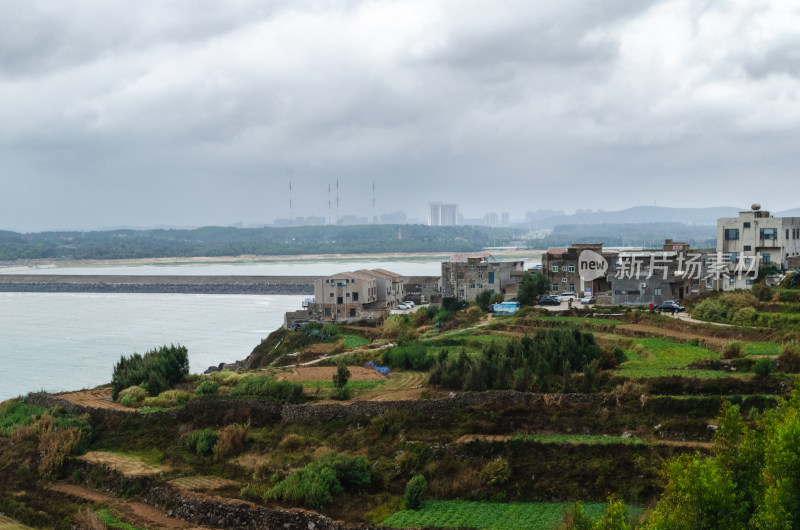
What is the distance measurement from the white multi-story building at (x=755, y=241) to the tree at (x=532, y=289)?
223 inches

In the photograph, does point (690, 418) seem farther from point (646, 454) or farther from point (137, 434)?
point (137, 434)

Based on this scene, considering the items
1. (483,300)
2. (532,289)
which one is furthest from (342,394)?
(483,300)

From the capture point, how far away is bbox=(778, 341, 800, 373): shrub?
12.1 meters

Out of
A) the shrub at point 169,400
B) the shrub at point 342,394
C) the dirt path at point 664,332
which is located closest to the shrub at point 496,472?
the shrub at point 342,394

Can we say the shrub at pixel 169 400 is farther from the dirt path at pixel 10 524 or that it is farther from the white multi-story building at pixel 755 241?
the white multi-story building at pixel 755 241

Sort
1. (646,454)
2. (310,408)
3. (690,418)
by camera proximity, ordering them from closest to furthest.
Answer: (646,454) < (690,418) < (310,408)

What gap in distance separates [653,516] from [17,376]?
924 inches

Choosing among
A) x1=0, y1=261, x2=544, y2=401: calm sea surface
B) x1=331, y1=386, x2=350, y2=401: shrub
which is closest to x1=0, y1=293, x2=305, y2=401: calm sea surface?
x1=0, y1=261, x2=544, y2=401: calm sea surface

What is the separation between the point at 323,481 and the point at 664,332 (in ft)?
31.9

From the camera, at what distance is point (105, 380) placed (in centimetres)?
2400

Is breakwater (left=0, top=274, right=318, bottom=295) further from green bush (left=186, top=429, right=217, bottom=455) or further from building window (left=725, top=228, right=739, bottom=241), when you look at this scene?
green bush (left=186, top=429, right=217, bottom=455)

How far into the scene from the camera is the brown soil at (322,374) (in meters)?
16.6

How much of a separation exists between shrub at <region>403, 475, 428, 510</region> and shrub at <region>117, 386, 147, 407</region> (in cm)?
783

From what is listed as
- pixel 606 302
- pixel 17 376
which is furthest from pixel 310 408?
pixel 17 376
